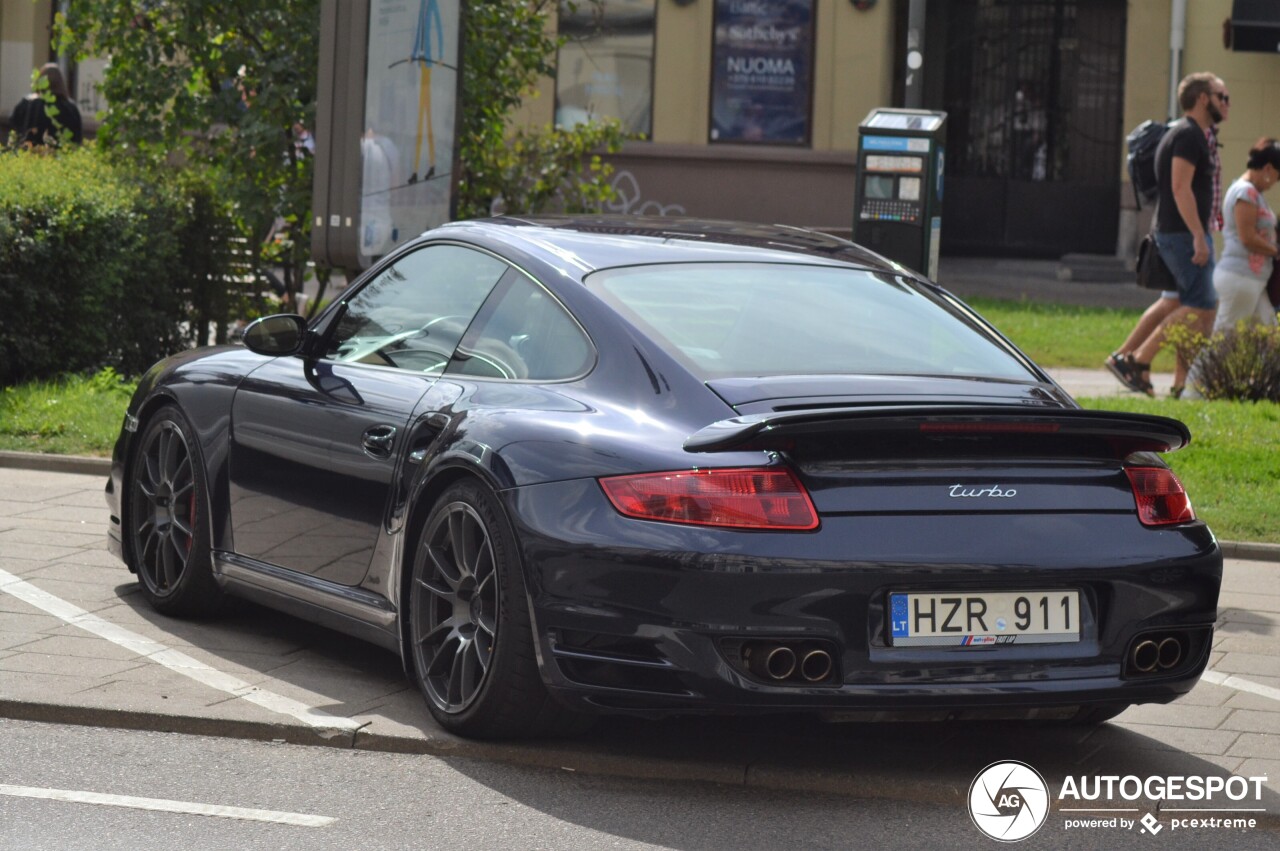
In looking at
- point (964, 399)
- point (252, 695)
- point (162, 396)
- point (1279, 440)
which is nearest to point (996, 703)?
point (964, 399)

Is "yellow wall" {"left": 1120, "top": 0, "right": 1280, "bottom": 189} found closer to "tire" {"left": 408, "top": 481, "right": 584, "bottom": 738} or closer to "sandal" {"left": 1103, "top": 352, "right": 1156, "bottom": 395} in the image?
"sandal" {"left": 1103, "top": 352, "right": 1156, "bottom": 395}

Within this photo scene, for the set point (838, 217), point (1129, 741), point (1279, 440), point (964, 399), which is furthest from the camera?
point (838, 217)

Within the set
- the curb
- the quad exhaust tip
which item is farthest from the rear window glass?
the curb

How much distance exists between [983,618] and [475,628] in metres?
1.29

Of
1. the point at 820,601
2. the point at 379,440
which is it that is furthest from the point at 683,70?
the point at 820,601

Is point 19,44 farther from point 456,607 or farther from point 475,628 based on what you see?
point 475,628

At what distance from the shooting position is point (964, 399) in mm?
4934

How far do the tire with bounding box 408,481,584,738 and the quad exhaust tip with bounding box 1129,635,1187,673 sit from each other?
1.39m

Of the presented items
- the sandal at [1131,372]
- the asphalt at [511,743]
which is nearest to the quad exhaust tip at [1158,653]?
the asphalt at [511,743]

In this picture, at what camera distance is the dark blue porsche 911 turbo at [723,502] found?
4.50m

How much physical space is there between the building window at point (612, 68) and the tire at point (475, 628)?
1790 cm

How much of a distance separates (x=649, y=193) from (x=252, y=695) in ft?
58.1

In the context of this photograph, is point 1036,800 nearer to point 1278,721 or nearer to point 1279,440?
point 1278,721

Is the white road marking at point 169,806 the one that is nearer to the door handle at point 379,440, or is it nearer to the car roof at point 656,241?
the door handle at point 379,440
